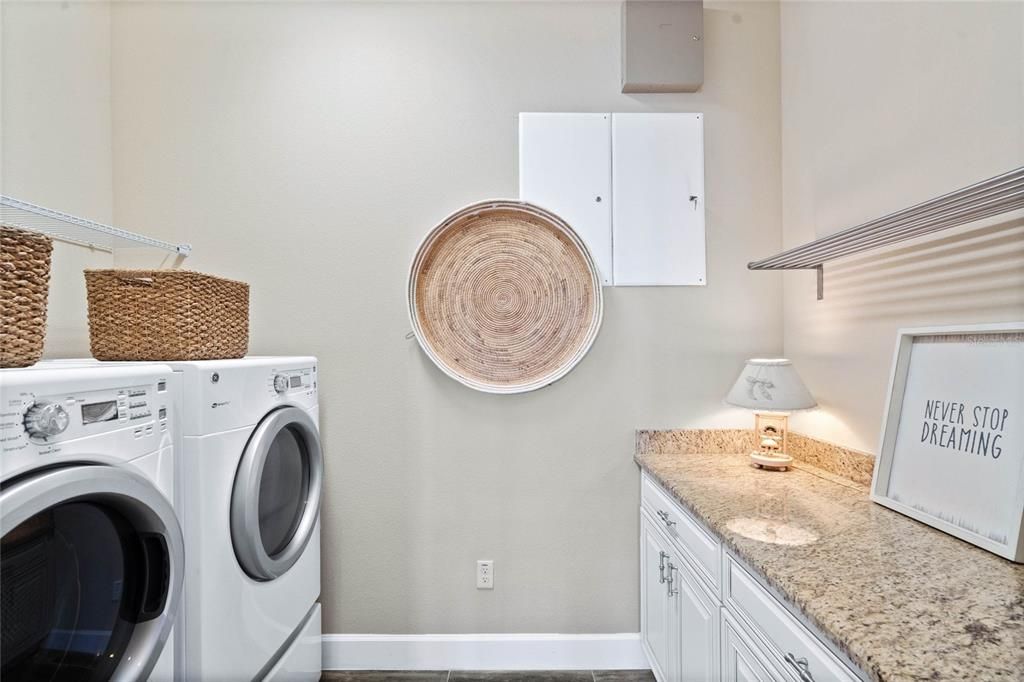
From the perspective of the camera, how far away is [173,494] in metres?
1.15

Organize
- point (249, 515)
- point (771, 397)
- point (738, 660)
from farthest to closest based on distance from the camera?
point (771, 397)
point (249, 515)
point (738, 660)

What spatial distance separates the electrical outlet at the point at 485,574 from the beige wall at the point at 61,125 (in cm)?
164

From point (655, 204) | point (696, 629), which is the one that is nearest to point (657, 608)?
point (696, 629)

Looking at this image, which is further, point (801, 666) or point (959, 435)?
point (959, 435)

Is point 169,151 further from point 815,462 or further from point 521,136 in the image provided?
point 815,462

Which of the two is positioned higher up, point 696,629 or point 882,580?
point 882,580

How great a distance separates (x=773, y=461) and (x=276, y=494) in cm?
158

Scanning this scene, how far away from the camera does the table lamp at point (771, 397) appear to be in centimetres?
173

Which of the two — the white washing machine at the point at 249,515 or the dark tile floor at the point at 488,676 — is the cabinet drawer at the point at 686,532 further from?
the white washing machine at the point at 249,515

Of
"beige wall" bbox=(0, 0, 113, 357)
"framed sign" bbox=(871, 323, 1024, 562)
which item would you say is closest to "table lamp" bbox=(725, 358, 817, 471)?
"framed sign" bbox=(871, 323, 1024, 562)

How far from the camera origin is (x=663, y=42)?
79.0 inches

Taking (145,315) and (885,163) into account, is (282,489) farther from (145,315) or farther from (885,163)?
Answer: (885,163)

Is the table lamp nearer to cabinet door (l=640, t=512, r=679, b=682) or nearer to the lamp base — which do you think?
the lamp base

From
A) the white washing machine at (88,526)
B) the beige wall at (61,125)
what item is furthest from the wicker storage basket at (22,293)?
the beige wall at (61,125)
